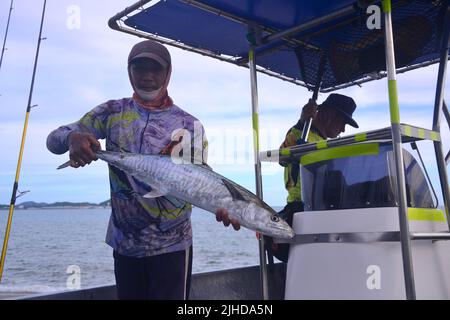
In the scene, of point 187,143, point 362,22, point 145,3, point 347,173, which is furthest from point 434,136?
point 145,3

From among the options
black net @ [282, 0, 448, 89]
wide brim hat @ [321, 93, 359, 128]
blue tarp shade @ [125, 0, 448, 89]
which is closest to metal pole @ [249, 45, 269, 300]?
blue tarp shade @ [125, 0, 448, 89]

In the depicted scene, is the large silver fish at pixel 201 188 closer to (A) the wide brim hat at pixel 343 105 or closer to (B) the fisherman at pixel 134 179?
(B) the fisherman at pixel 134 179

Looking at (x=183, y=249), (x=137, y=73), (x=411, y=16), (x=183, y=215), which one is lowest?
(x=183, y=249)

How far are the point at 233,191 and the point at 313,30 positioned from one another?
1.38 m

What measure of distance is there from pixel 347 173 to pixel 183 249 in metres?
1.16

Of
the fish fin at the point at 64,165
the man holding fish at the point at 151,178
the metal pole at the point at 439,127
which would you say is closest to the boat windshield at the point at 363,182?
the metal pole at the point at 439,127

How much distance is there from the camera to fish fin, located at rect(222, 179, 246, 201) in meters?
2.30

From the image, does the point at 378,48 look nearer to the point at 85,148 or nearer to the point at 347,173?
the point at 347,173

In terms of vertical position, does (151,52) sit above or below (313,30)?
below

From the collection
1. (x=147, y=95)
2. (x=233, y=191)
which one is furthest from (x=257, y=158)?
(x=147, y=95)

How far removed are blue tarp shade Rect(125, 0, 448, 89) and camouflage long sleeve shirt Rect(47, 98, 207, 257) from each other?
1.99ft

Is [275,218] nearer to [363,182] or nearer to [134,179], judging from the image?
[363,182]

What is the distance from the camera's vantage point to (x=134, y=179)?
107 inches
